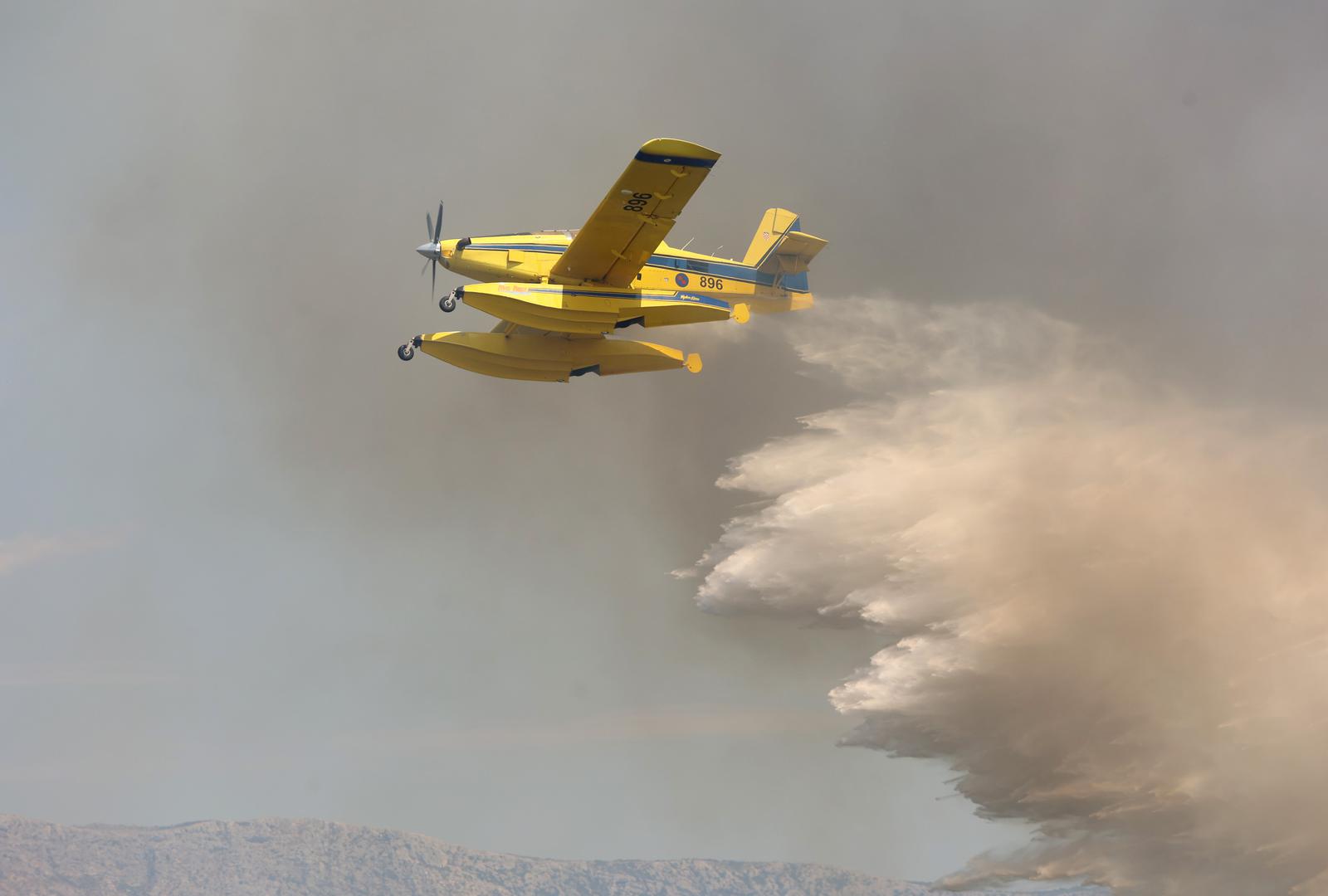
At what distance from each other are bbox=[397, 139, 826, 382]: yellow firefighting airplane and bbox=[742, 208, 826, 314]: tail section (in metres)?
0.03

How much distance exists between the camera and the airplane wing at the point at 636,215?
84.2 ft

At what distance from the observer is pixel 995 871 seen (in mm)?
44938

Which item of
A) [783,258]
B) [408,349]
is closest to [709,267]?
[783,258]

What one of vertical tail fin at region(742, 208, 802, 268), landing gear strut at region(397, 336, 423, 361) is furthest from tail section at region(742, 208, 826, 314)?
landing gear strut at region(397, 336, 423, 361)

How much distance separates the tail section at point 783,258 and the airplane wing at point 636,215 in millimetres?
4383

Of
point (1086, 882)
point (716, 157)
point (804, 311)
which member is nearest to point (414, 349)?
point (716, 157)

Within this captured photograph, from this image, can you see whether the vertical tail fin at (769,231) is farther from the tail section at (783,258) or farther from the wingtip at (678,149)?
the wingtip at (678,149)

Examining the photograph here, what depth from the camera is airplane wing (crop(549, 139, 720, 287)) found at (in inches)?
1011

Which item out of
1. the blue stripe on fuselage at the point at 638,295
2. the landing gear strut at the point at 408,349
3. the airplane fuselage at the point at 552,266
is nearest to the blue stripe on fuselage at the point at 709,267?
the airplane fuselage at the point at 552,266

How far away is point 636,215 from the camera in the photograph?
2725cm

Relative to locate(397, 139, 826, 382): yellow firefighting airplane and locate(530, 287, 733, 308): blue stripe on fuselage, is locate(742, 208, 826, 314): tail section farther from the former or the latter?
locate(530, 287, 733, 308): blue stripe on fuselage

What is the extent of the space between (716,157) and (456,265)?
7.29 metres

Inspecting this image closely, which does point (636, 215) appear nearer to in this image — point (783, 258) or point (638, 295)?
point (638, 295)

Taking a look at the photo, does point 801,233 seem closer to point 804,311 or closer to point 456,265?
point 804,311
